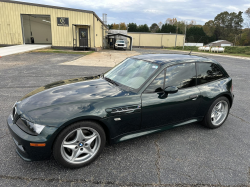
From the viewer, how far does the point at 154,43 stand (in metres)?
49.8

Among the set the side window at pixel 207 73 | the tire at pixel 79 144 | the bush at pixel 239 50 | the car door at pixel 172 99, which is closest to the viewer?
the tire at pixel 79 144

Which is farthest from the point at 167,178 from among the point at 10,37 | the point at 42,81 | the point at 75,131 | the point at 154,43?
the point at 154,43

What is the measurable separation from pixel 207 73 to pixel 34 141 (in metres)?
3.25

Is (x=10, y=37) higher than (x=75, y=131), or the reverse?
(x=10, y=37)

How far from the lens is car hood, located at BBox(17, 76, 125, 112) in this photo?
242 cm

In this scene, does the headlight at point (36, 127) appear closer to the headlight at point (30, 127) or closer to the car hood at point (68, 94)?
the headlight at point (30, 127)

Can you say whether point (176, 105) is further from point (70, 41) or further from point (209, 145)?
point (70, 41)

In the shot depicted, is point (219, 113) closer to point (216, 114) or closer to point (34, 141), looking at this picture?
point (216, 114)

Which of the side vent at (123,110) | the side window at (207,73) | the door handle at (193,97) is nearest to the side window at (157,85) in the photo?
the side vent at (123,110)

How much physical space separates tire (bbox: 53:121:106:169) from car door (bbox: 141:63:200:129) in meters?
0.77

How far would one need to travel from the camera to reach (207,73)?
3537mm

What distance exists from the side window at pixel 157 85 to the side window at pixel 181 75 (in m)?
0.11

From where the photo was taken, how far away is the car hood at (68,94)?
2.42 metres

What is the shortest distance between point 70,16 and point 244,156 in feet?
76.5
